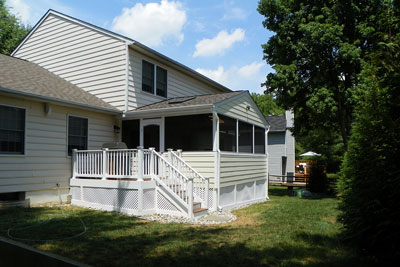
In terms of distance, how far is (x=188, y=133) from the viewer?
1079cm

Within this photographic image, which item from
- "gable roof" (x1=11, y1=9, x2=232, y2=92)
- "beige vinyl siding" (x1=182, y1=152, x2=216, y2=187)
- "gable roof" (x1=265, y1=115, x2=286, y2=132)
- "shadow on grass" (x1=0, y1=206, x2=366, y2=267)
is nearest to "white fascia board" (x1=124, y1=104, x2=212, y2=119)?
"beige vinyl siding" (x1=182, y1=152, x2=216, y2=187)

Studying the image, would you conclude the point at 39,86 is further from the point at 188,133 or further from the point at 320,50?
the point at 320,50

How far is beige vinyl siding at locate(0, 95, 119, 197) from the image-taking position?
8.53 m

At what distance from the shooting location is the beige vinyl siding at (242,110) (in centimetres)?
1071

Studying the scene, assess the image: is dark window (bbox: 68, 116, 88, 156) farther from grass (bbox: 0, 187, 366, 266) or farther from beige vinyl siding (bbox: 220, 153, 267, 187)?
beige vinyl siding (bbox: 220, 153, 267, 187)

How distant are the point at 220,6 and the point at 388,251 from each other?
41.8ft

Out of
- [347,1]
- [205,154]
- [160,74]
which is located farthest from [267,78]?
[205,154]

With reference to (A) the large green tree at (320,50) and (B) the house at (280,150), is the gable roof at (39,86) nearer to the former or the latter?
(A) the large green tree at (320,50)

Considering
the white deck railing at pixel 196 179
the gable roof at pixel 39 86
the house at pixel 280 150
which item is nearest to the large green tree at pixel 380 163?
the white deck railing at pixel 196 179

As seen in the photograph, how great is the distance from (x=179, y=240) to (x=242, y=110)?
7.31m

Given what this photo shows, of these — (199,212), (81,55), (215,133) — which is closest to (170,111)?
(215,133)

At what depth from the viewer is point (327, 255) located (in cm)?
483

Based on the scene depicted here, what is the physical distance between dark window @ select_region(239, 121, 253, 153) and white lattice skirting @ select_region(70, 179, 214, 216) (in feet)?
15.2

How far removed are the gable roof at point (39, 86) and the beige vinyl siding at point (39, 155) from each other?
1.23ft
